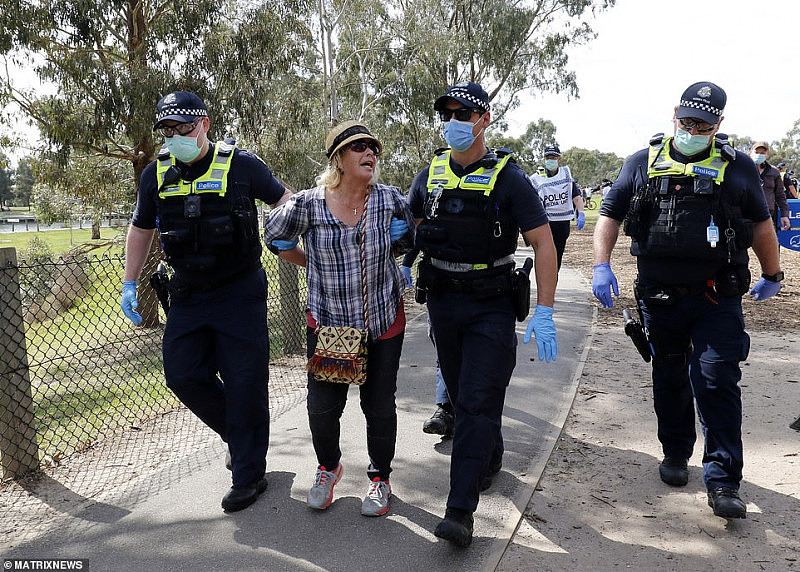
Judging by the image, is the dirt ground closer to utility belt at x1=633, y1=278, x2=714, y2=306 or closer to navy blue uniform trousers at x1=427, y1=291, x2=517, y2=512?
navy blue uniform trousers at x1=427, y1=291, x2=517, y2=512

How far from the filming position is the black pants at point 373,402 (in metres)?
3.19

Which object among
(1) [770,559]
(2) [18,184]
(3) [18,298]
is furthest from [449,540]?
(2) [18,184]

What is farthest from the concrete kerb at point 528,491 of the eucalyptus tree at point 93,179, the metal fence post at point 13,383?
the eucalyptus tree at point 93,179

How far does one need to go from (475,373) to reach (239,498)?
136cm

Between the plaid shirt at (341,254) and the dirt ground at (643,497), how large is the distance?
128 centimetres

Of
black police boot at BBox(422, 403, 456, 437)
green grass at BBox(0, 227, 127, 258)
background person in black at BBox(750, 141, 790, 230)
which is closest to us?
black police boot at BBox(422, 403, 456, 437)

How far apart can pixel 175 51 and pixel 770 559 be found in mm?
13832

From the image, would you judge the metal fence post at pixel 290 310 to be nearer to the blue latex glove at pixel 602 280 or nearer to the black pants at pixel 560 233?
the black pants at pixel 560 233

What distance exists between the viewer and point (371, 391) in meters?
3.22

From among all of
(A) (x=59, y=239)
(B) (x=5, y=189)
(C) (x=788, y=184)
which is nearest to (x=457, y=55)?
(C) (x=788, y=184)

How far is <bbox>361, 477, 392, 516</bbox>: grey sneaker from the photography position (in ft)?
10.5

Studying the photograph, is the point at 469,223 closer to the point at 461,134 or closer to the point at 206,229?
the point at 461,134

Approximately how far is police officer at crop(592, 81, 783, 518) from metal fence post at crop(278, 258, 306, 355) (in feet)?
12.4

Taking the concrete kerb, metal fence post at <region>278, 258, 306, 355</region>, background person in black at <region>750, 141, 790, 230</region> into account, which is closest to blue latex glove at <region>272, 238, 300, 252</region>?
the concrete kerb
